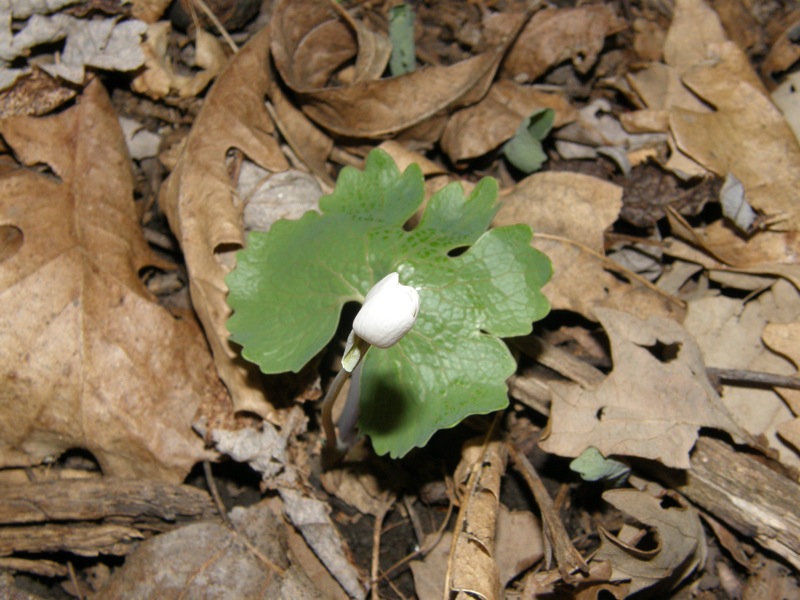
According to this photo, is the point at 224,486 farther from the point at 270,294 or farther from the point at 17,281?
the point at 17,281

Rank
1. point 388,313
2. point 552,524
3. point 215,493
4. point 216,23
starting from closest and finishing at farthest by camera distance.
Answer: point 388,313
point 552,524
point 215,493
point 216,23

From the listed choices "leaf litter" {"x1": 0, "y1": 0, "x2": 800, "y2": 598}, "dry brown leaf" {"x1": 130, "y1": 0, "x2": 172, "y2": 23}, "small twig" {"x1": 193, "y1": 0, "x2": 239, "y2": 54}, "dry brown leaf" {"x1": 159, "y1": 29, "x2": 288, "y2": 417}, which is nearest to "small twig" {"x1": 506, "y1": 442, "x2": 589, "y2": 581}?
"leaf litter" {"x1": 0, "y1": 0, "x2": 800, "y2": 598}

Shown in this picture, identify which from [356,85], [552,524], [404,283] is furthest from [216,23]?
[552,524]

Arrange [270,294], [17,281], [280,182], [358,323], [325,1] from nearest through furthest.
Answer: [358,323]
[270,294]
[17,281]
[280,182]
[325,1]

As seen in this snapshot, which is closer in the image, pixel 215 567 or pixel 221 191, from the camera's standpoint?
pixel 215 567

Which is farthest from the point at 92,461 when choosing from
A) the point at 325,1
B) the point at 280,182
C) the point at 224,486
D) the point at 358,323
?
the point at 325,1

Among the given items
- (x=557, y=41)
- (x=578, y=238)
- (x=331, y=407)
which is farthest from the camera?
(x=557, y=41)

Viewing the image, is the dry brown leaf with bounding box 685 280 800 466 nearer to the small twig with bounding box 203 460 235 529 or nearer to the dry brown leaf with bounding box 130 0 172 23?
the small twig with bounding box 203 460 235 529

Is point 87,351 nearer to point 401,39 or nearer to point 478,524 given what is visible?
point 478,524
